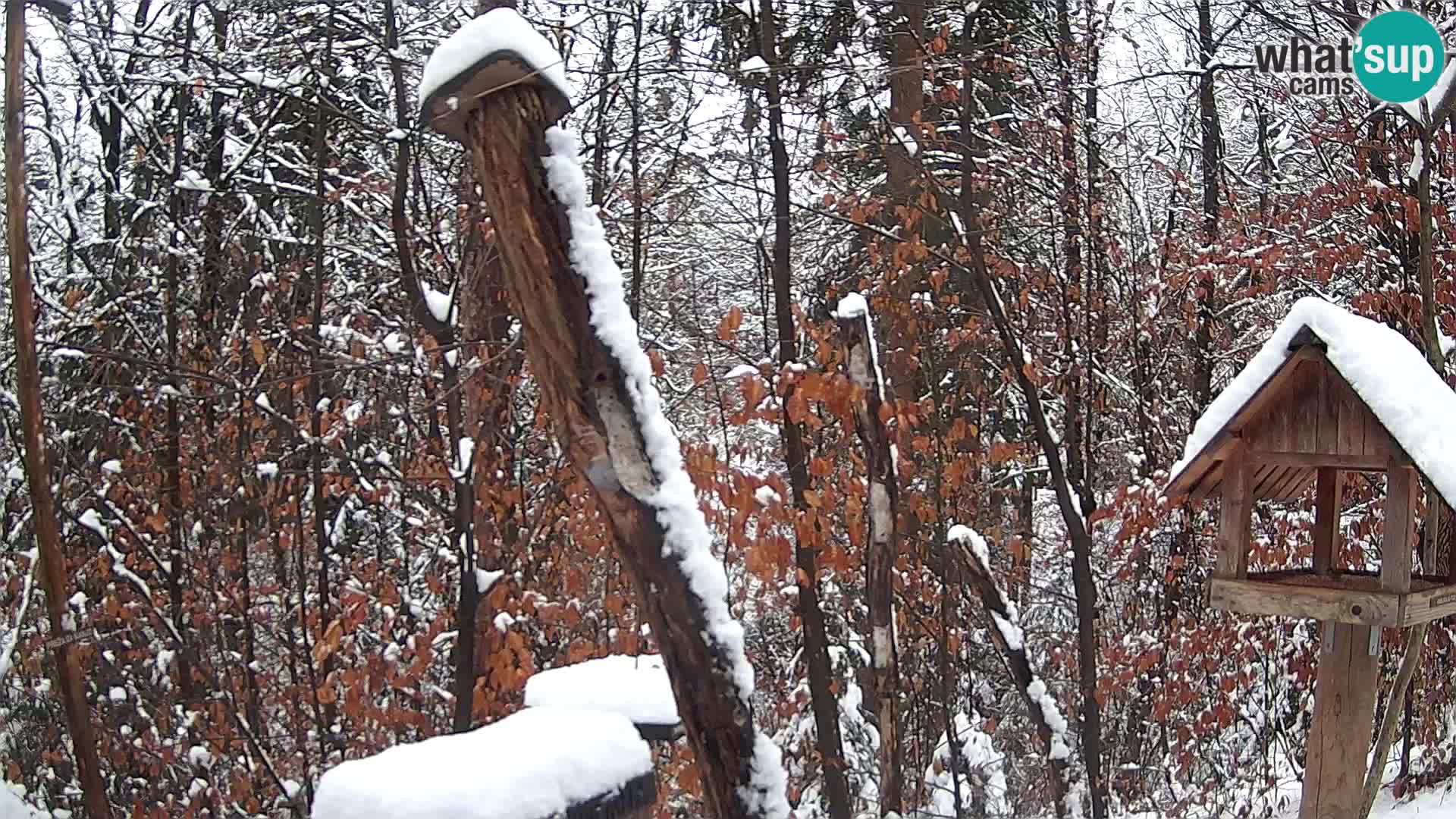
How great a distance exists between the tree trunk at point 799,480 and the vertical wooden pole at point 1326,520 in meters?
2.45

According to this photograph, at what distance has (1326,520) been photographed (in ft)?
11.0

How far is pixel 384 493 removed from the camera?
5.87 m

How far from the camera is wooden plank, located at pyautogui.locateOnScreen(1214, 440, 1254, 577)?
10.4 ft

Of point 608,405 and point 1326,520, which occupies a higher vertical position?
point 608,405

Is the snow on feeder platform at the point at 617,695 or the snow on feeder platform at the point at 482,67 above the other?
the snow on feeder platform at the point at 482,67

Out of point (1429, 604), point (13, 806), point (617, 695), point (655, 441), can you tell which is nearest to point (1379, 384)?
point (1429, 604)

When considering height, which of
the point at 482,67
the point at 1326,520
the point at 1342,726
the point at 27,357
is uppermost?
the point at 482,67

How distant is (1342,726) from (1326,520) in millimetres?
647

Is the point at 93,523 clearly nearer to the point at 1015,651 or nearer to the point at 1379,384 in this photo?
→ the point at 1015,651

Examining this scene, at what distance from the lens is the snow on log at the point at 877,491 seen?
430 cm

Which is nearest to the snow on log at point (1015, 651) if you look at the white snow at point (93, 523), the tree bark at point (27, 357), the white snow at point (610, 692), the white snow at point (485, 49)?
the white snow at point (610, 692)

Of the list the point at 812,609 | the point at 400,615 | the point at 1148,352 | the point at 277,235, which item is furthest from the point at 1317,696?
the point at 277,235

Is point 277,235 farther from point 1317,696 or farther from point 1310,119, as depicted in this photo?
point 1310,119

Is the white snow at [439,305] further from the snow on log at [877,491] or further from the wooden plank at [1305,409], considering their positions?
the wooden plank at [1305,409]
